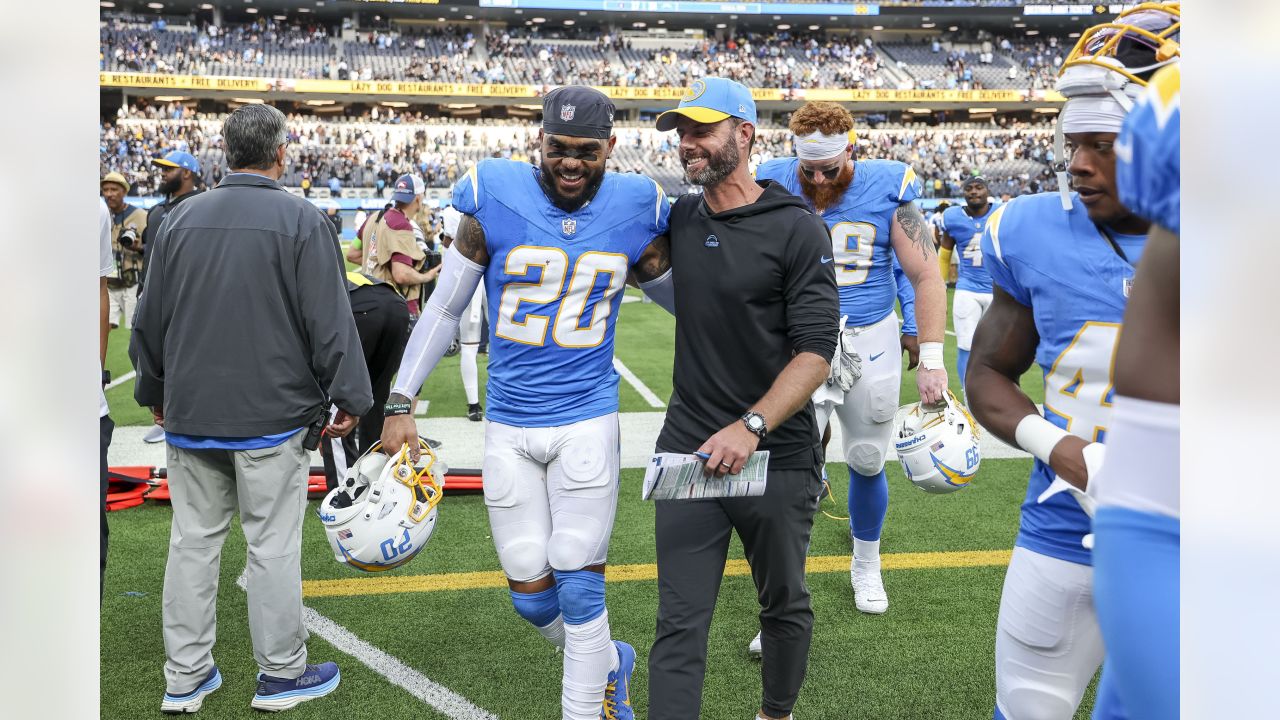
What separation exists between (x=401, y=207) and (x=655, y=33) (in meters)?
49.6

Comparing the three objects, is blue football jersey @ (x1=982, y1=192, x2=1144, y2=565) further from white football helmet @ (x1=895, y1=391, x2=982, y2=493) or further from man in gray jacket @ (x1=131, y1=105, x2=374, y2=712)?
man in gray jacket @ (x1=131, y1=105, x2=374, y2=712)

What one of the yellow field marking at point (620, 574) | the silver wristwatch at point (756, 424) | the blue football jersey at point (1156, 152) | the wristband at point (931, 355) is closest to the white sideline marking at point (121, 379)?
the yellow field marking at point (620, 574)

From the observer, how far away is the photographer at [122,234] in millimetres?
8344

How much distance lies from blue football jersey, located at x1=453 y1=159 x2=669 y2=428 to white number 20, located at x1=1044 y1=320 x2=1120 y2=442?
1.41 metres

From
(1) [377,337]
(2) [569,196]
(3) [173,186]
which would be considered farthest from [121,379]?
(2) [569,196]

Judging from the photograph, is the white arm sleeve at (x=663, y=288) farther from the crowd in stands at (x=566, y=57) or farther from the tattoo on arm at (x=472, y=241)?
the crowd in stands at (x=566, y=57)

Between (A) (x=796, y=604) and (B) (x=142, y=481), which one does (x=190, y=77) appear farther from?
(A) (x=796, y=604)

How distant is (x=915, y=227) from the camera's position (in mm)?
4363

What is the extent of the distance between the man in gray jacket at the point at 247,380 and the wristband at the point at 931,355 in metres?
2.13

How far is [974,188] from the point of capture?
8688 mm

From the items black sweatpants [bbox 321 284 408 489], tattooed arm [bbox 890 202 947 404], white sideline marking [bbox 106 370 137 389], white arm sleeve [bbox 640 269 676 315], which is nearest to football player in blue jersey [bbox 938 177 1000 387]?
tattooed arm [bbox 890 202 947 404]

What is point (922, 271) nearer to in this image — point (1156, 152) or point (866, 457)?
point (866, 457)

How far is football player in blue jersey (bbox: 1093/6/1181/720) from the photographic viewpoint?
118 centimetres
